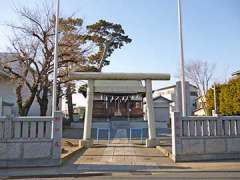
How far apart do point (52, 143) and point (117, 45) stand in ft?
75.0

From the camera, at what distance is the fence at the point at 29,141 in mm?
11633

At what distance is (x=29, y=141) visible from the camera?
38.7 feet

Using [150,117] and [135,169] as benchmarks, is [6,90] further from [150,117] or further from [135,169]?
[135,169]

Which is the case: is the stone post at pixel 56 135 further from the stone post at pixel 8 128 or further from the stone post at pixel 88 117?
the stone post at pixel 88 117

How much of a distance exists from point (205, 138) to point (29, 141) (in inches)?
300

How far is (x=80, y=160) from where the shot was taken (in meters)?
13.1

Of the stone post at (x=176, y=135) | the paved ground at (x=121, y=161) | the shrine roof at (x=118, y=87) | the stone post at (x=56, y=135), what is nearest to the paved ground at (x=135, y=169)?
the paved ground at (x=121, y=161)

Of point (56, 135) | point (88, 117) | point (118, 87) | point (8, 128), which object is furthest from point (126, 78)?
point (8, 128)

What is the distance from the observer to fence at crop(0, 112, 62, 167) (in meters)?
11.6

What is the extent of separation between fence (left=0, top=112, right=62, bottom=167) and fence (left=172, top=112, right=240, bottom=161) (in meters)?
5.14

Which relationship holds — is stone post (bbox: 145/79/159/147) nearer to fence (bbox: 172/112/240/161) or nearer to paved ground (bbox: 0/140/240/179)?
paved ground (bbox: 0/140/240/179)

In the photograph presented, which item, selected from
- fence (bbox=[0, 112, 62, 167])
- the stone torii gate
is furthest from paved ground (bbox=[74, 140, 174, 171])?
the stone torii gate

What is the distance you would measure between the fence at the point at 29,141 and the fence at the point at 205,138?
5144mm

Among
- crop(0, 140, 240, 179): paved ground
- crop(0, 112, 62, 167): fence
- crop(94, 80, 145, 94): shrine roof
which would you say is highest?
crop(94, 80, 145, 94): shrine roof
